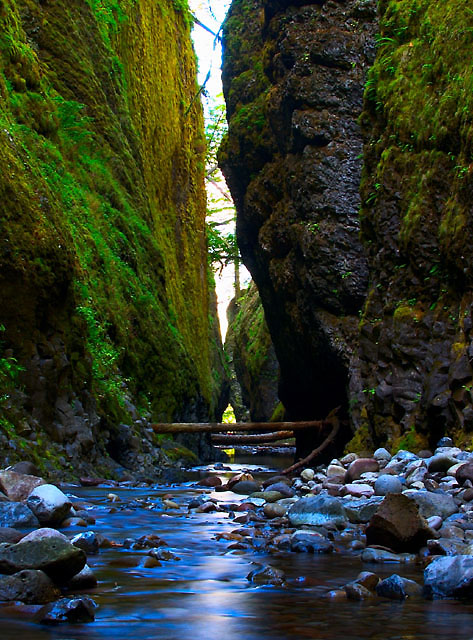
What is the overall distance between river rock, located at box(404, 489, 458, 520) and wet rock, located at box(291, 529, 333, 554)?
2.47 ft

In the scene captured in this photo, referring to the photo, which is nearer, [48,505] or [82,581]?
[82,581]

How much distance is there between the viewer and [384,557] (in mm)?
3334

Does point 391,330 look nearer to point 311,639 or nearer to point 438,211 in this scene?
point 438,211

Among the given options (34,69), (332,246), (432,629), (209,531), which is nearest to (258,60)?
(332,246)

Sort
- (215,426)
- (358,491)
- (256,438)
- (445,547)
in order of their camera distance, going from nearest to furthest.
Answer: (445,547)
(358,491)
(215,426)
(256,438)

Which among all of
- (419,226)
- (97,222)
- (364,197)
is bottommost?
(419,226)

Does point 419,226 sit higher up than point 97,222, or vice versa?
point 97,222

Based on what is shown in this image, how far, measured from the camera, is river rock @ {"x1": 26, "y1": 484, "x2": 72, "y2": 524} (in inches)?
152

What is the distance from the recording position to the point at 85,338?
26.2 ft

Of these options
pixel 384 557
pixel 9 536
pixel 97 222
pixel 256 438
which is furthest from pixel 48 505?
pixel 256 438

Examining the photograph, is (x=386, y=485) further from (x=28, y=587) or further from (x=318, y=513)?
(x=28, y=587)

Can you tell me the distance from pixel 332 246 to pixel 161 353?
4.00 metres

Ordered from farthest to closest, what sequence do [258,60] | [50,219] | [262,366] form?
[262,366] < [258,60] < [50,219]

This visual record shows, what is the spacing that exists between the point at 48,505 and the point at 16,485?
2.02ft
